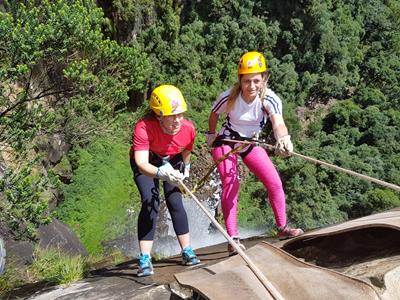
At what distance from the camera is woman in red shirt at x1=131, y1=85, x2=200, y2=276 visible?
448cm

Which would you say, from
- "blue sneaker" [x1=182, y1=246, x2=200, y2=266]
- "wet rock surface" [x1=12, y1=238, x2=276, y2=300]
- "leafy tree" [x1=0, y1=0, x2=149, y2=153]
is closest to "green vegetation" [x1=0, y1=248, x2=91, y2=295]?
"wet rock surface" [x1=12, y1=238, x2=276, y2=300]

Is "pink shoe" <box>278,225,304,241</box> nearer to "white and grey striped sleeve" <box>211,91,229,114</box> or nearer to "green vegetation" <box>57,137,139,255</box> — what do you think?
"white and grey striped sleeve" <box>211,91,229,114</box>

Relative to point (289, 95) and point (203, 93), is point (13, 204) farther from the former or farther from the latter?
point (289, 95)

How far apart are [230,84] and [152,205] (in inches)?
751

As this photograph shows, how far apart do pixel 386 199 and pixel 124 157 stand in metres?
9.97

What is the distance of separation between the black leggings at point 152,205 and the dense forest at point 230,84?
1.97 metres

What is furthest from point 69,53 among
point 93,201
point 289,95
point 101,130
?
point 289,95

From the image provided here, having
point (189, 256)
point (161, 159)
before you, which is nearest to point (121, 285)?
point (189, 256)

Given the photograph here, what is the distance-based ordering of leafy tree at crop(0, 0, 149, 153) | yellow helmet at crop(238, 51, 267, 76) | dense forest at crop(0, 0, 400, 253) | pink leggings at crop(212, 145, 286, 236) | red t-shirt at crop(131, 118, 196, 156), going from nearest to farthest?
red t-shirt at crop(131, 118, 196, 156), yellow helmet at crop(238, 51, 267, 76), pink leggings at crop(212, 145, 286, 236), leafy tree at crop(0, 0, 149, 153), dense forest at crop(0, 0, 400, 253)

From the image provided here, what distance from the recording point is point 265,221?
19.1 m

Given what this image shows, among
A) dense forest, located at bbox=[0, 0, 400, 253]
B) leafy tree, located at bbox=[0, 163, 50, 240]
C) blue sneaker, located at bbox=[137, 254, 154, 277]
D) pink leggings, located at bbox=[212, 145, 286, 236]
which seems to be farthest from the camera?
dense forest, located at bbox=[0, 0, 400, 253]

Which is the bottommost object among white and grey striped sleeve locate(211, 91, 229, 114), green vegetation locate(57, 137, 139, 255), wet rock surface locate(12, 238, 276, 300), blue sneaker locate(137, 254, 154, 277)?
A: green vegetation locate(57, 137, 139, 255)

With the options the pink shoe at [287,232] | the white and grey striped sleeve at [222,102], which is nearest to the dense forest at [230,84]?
the white and grey striped sleeve at [222,102]

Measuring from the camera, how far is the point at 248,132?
512cm
